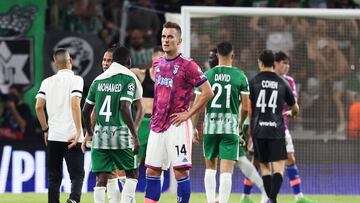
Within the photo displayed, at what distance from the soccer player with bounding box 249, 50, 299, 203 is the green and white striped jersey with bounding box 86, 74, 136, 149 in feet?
9.48

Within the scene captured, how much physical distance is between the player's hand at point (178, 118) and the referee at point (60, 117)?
1608 mm

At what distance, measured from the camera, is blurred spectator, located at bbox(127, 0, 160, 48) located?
22.8m

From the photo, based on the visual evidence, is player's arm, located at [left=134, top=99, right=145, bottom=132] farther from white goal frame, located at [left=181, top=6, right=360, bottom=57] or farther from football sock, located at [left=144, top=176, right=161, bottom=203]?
white goal frame, located at [left=181, top=6, right=360, bottom=57]

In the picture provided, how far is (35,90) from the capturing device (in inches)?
862

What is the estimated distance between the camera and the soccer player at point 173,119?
41.3 ft

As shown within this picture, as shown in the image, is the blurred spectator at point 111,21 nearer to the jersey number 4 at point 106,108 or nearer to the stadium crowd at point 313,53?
the stadium crowd at point 313,53

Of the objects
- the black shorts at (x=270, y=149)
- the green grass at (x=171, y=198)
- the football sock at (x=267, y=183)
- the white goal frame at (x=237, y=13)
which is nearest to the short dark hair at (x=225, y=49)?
the black shorts at (x=270, y=149)

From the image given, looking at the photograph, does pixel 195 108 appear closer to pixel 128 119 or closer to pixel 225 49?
pixel 128 119

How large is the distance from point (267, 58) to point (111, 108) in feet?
10.1

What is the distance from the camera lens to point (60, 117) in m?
13.9

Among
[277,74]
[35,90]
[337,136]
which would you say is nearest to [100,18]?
[35,90]

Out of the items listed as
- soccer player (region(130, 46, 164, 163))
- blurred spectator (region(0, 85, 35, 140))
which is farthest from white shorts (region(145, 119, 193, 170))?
blurred spectator (region(0, 85, 35, 140))

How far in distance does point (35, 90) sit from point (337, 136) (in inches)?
230

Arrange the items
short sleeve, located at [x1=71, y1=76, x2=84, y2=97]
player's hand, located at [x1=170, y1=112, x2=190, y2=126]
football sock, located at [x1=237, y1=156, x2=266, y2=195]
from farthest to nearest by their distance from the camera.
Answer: football sock, located at [x1=237, y1=156, x2=266, y2=195] → short sleeve, located at [x1=71, y1=76, x2=84, y2=97] → player's hand, located at [x1=170, y1=112, x2=190, y2=126]
